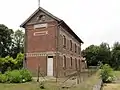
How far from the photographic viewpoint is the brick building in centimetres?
2602

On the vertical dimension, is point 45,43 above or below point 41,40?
below

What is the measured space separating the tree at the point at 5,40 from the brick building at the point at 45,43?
92.4ft

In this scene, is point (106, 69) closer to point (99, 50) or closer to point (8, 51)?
point (99, 50)

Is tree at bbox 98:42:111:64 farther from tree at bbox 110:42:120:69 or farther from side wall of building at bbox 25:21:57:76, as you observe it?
side wall of building at bbox 25:21:57:76

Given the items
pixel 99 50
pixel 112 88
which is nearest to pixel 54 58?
pixel 112 88

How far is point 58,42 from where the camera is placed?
85.9 feet

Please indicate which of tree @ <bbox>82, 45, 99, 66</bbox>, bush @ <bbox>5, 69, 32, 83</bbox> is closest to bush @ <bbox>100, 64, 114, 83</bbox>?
bush @ <bbox>5, 69, 32, 83</bbox>

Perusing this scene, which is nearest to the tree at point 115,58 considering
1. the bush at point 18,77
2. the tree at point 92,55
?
the tree at point 92,55

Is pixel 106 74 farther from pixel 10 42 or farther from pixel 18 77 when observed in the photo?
pixel 10 42

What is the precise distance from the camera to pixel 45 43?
87.2ft

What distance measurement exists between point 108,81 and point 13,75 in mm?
9130

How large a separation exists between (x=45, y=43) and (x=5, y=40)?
32093 millimetres

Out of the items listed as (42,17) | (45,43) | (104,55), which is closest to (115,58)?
(104,55)

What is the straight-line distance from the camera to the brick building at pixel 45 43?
1024 inches
